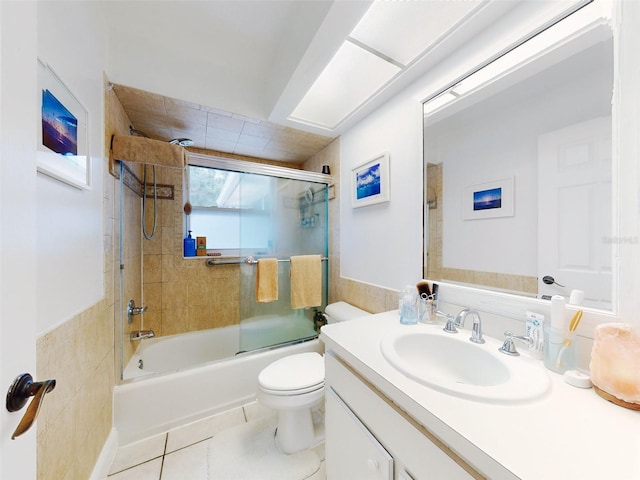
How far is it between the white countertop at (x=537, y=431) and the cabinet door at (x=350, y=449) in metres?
0.22

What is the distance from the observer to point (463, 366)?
0.91m

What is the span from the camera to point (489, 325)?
3.23ft

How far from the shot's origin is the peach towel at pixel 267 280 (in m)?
1.86

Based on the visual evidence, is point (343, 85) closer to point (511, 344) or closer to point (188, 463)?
point (511, 344)

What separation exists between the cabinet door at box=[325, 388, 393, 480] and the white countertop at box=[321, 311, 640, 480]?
22 cm

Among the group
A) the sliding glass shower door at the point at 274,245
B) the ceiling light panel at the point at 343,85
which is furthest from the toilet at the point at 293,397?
the ceiling light panel at the point at 343,85

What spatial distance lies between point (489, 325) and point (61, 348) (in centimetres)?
170

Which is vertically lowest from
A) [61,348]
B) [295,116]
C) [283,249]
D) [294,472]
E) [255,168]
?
[294,472]

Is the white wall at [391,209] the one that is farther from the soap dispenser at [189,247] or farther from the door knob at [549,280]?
the soap dispenser at [189,247]

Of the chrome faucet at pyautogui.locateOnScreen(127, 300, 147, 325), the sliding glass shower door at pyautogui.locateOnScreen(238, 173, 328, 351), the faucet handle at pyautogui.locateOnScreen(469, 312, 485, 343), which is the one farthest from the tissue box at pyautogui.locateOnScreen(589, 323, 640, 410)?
the chrome faucet at pyautogui.locateOnScreen(127, 300, 147, 325)

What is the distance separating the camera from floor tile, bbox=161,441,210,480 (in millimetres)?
1184

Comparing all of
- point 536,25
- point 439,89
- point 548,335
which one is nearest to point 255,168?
point 439,89

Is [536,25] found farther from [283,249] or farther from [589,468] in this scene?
[283,249]

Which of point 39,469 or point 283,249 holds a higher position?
point 283,249
